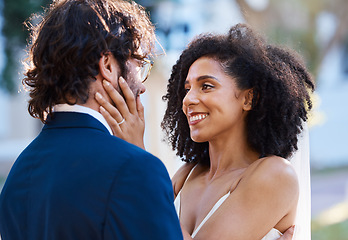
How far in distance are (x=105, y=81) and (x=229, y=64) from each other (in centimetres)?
104

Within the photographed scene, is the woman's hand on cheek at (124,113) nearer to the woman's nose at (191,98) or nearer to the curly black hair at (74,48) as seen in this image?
the curly black hair at (74,48)

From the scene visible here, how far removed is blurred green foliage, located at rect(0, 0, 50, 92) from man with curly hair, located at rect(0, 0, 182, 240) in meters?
5.69

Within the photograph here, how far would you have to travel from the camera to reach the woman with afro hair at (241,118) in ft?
8.30

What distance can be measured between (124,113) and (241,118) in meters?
0.99

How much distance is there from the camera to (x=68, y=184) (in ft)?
5.50

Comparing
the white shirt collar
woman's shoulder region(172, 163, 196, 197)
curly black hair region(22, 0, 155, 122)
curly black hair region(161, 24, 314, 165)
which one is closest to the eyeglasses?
curly black hair region(22, 0, 155, 122)

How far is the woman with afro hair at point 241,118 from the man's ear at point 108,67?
850 millimetres

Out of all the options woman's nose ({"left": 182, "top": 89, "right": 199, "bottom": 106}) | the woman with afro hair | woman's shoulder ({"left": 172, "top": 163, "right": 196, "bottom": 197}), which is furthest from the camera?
woman's shoulder ({"left": 172, "top": 163, "right": 196, "bottom": 197})

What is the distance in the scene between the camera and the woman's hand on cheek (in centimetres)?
191

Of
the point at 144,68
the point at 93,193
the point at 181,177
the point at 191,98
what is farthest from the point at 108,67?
the point at 181,177

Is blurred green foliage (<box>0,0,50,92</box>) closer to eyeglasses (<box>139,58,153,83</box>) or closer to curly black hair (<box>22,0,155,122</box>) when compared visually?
eyeglasses (<box>139,58,153,83</box>)

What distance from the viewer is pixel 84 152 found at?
172cm

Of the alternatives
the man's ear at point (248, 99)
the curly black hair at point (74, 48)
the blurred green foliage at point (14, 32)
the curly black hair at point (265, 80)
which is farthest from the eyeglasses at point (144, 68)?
the blurred green foliage at point (14, 32)

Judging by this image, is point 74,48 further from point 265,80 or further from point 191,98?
point 265,80
